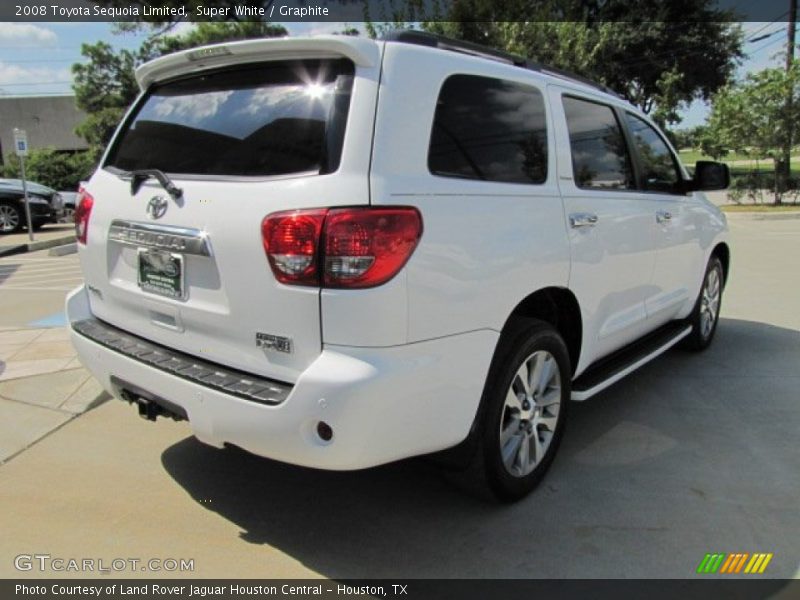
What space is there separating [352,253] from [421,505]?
1428mm

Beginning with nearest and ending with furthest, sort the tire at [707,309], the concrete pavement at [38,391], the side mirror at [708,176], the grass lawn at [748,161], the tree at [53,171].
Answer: the concrete pavement at [38,391]
the side mirror at [708,176]
the tire at [707,309]
the grass lawn at [748,161]
the tree at [53,171]

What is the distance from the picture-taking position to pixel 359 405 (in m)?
2.22

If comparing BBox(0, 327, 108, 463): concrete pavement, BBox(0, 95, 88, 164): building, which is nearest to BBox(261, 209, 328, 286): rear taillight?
BBox(0, 327, 108, 463): concrete pavement

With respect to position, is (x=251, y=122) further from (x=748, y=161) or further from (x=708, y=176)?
(x=748, y=161)

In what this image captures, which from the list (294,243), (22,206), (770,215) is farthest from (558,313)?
(770,215)

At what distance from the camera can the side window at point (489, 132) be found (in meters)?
2.58

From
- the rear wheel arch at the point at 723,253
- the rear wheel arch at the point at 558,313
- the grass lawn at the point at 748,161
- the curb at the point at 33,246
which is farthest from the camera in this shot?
the grass lawn at the point at 748,161

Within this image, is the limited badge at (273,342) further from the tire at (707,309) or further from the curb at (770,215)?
the curb at (770,215)

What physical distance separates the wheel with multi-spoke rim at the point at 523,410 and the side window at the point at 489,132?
2.32 ft

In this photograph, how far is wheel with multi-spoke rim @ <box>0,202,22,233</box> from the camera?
15.9 metres

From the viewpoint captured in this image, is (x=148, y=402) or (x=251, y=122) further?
(x=148, y=402)

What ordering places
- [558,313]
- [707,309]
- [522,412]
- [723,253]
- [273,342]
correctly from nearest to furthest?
1. [273,342]
2. [522,412]
3. [558,313]
4. [707,309]
5. [723,253]

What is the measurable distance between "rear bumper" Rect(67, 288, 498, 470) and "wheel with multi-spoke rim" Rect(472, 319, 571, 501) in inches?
6.6

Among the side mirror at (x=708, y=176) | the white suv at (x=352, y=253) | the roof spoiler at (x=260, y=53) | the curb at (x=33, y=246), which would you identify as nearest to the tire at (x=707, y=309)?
the side mirror at (x=708, y=176)
